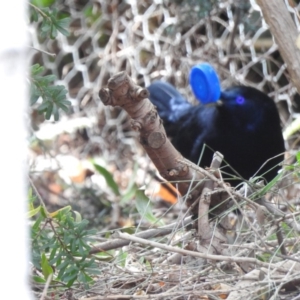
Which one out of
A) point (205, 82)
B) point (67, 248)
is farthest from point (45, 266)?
point (205, 82)

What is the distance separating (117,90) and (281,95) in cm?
176

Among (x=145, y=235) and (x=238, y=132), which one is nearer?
(x=145, y=235)

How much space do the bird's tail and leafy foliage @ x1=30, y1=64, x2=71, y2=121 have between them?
1.58m

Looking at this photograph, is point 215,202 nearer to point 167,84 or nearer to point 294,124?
point 294,124

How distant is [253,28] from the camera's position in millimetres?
2682

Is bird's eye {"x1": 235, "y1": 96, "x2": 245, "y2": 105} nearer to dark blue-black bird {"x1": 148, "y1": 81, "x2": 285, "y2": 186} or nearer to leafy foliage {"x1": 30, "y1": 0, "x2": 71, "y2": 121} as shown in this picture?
dark blue-black bird {"x1": 148, "y1": 81, "x2": 285, "y2": 186}

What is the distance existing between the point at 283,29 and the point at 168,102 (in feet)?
4.64

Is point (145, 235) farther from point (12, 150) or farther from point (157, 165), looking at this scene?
point (12, 150)

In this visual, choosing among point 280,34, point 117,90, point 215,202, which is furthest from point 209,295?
→ point 280,34

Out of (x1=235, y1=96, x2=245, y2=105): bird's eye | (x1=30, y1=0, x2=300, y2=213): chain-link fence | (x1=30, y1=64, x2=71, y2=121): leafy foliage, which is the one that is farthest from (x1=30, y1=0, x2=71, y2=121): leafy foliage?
(x1=30, y1=0, x2=300, y2=213): chain-link fence

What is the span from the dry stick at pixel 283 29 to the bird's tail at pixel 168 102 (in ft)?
4.41

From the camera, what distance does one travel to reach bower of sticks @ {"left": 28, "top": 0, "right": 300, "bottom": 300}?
43.4 inches

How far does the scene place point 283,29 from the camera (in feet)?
4.61

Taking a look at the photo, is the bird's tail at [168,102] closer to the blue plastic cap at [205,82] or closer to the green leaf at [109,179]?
the green leaf at [109,179]
